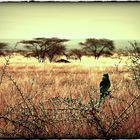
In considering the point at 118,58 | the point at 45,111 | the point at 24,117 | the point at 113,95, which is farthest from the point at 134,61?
the point at 24,117

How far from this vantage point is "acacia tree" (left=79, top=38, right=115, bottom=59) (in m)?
2.29

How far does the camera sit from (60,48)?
230 centimetres

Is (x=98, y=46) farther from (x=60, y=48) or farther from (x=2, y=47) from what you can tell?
(x=2, y=47)

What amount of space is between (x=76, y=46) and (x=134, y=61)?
43 cm

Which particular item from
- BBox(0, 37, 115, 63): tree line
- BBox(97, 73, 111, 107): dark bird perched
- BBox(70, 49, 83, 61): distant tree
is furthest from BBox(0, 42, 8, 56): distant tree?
BBox(97, 73, 111, 107): dark bird perched

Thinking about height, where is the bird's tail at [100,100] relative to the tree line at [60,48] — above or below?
below

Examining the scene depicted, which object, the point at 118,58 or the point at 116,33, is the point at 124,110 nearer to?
the point at 118,58

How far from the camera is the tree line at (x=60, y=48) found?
228 centimetres

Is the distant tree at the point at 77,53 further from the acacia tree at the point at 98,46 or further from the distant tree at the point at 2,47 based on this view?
the distant tree at the point at 2,47

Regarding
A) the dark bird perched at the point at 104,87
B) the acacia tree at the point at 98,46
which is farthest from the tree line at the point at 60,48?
the dark bird perched at the point at 104,87

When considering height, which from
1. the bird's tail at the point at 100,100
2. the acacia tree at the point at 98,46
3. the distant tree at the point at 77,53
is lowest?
the bird's tail at the point at 100,100

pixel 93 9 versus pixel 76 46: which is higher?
pixel 93 9

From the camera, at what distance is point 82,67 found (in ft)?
7.54

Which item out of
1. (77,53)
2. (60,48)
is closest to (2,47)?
(60,48)
